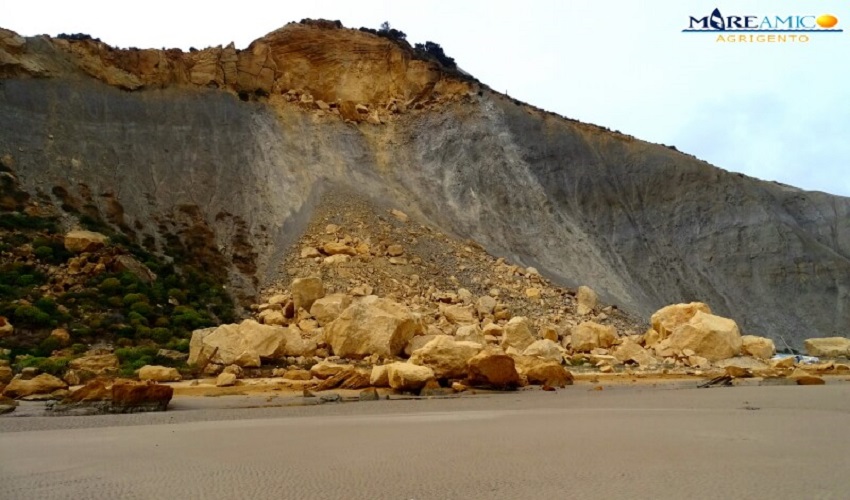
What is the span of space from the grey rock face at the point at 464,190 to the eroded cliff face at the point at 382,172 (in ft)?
0.35

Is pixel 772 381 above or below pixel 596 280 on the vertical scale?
below

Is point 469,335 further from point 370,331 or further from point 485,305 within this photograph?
point 485,305

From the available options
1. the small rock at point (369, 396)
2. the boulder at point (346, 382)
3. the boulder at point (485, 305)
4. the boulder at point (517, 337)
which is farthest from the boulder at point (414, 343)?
the boulder at point (485, 305)

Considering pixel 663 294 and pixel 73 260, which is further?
pixel 663 294

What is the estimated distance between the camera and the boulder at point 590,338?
75.4 ft

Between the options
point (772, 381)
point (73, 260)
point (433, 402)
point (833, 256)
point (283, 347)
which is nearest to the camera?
point (433, 402)

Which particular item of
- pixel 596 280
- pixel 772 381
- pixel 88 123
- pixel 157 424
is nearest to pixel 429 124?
pixel 596 280

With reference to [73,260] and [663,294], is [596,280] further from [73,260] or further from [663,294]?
[73,260]

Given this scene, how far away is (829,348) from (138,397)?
2824 centimetres

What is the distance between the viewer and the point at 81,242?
2633 cm

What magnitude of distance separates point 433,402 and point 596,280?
2436 centimetres

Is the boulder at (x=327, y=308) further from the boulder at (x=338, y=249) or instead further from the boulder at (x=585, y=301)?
the boulder at (x=585, y=301)

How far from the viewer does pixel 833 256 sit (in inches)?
1670

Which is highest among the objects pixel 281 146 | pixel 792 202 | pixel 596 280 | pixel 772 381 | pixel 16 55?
pixel 16 55
